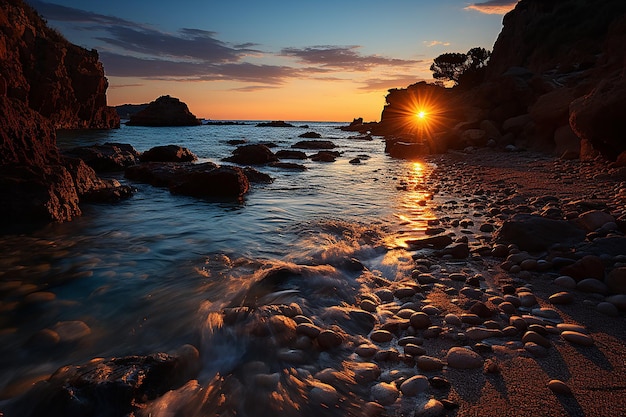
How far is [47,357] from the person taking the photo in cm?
273

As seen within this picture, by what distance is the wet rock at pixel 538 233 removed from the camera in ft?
14.3

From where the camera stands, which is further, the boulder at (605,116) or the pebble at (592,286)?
the boulder at (605,116)

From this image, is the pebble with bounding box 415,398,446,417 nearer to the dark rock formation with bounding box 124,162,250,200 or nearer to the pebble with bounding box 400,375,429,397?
the pebble with bounding box 400,375,429,397

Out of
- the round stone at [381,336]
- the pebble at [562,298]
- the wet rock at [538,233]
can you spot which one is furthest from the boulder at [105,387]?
the wet rock at [538,233]

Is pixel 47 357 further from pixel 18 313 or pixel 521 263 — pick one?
pixel 521 263

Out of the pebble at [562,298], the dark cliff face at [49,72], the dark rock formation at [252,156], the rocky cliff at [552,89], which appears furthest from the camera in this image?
the dark cliff face at [49,72]

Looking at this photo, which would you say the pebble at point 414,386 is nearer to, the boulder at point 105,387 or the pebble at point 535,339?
the pebble at point 535,339

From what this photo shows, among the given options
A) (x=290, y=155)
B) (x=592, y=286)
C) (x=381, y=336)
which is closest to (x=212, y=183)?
(x=381, y=336)

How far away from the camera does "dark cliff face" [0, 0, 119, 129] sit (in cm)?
3872

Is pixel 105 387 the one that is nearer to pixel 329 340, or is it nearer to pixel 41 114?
pixel 329 340

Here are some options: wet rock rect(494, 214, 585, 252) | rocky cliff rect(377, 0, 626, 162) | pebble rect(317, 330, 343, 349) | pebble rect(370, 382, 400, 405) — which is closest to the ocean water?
pebble rect(317, 330, 343, 349)

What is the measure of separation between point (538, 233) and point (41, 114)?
95.2 ft

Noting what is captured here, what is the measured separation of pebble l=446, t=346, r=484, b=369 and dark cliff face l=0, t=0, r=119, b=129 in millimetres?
42733

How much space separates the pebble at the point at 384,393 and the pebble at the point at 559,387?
3.04ft
